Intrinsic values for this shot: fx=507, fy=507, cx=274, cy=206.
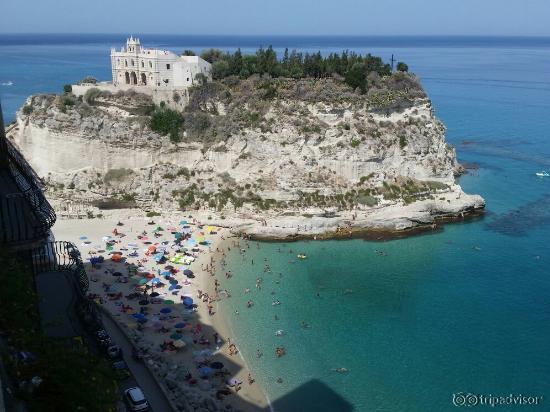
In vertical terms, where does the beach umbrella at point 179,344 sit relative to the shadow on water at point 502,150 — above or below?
below

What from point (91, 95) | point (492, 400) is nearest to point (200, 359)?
point (492, 400)

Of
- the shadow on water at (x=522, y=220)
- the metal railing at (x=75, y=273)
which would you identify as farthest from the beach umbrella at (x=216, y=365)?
the shadow on water at (x=522, y=220)

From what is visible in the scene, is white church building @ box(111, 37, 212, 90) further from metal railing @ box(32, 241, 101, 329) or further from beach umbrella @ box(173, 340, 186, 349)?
metal railing @ box(32, 241, 101, 329)

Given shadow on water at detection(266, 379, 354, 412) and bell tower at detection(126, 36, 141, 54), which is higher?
bell tower at detection(126, 36, 141, 54)

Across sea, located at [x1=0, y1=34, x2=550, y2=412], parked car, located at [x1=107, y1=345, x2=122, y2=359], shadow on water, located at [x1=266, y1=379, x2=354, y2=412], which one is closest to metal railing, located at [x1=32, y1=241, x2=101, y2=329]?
parked car, located at [x1=107, y1=345, x2=122, y2=359]

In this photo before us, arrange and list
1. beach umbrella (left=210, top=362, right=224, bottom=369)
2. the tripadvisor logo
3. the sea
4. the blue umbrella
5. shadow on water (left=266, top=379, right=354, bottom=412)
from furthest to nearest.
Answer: beach umbrella (left=210, top=362, right=224, bottom=369), the blue umbrella, the sea, the tripadvisor logo, shadow on water (left=266, top=379, right=354, bottom=412)

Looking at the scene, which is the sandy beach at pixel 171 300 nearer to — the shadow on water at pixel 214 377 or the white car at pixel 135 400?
the shadow on water at pixel 214 377
